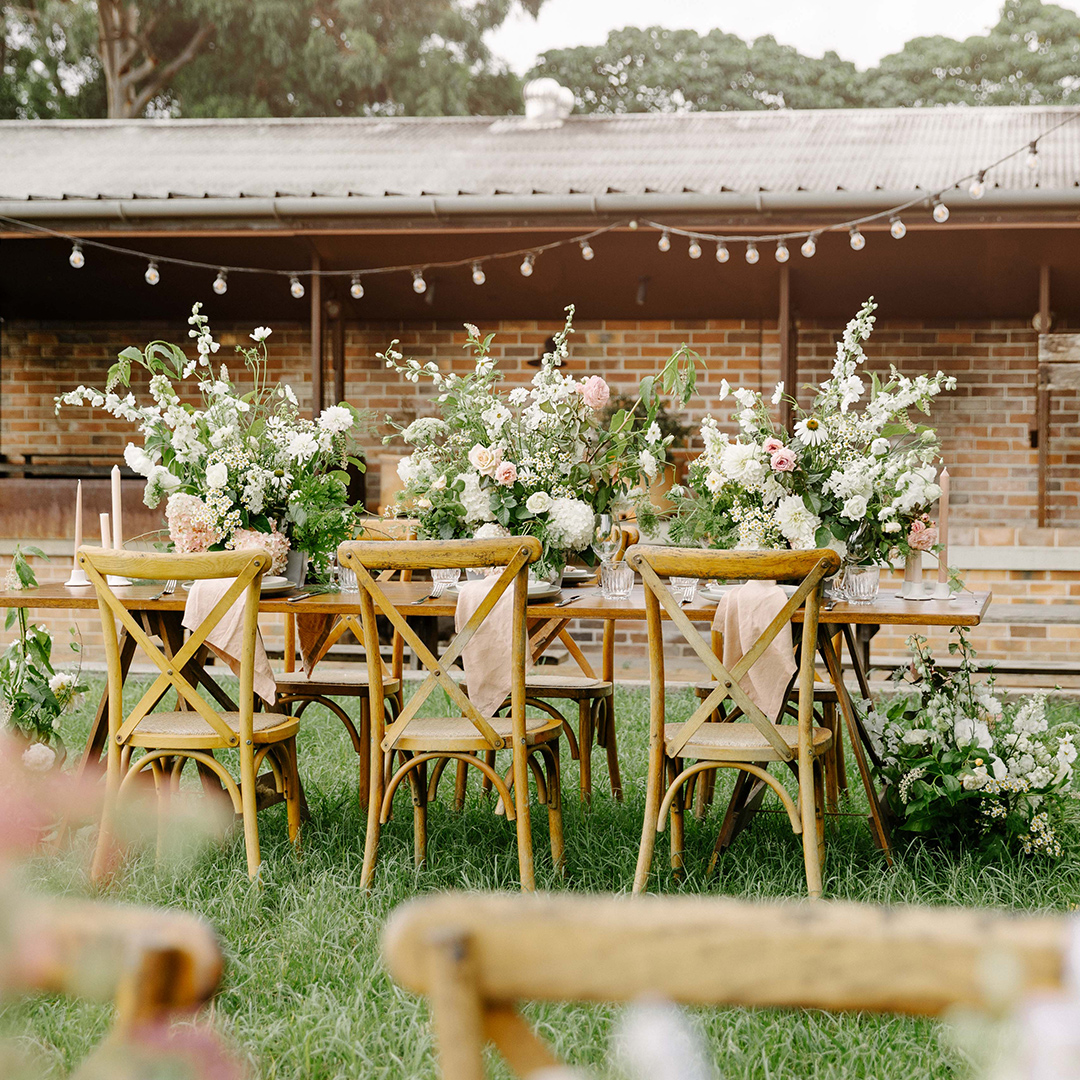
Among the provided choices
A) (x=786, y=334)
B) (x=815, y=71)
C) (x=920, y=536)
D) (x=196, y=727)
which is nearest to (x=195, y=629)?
(x=196, y=727)

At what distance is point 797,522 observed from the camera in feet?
10.6

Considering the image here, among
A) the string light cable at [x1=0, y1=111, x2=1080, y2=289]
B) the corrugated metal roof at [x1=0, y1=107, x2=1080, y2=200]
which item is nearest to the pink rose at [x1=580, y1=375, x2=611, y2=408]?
the string light cable at [x1=0, y1=111, x2=1080, y2=289]

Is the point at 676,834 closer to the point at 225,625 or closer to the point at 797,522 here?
the point at 797,522

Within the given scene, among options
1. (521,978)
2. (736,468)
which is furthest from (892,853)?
(521,978)

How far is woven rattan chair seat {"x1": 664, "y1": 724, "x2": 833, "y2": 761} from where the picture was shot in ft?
8.89

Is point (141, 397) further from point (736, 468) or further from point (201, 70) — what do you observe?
point (201, 70)

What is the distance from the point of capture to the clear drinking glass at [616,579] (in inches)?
129

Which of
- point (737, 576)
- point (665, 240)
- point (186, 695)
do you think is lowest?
point (186, 695)

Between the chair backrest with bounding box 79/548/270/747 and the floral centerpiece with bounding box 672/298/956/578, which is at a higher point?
the floral centerpiece with bounding box 672/298/956/578

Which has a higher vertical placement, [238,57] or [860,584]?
[238,57]

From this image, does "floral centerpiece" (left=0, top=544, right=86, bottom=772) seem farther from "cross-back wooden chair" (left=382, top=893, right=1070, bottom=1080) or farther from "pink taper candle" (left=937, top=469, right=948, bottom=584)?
"cross-back wooden chair" (left=382, top=893, right=1070, bottom=1080)

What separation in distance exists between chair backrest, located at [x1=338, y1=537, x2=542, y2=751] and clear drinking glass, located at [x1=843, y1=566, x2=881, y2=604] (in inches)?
40.6

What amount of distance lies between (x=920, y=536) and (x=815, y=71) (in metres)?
16.2

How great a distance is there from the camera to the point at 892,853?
9.96 ft
